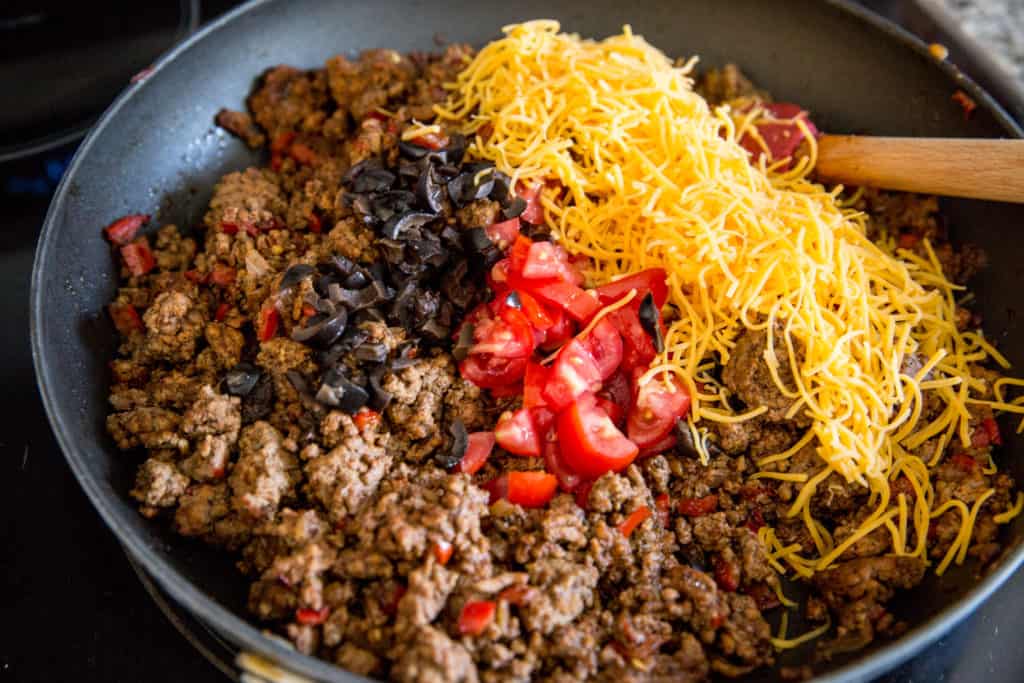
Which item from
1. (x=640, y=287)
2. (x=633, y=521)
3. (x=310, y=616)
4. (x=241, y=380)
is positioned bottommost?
(x=310, y=616)

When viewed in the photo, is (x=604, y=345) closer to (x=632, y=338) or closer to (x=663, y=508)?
(x=632, y=338)

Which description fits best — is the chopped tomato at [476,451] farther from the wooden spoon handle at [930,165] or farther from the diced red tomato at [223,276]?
the wooden spoon handle at [930,165]

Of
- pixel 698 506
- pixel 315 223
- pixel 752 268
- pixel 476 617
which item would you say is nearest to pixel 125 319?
pixel 315 223

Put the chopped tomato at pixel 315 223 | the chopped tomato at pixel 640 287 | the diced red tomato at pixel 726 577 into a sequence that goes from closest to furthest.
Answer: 1. the diced red tomato at pixel 726 577
2. the chopped tomato at pixel 640 287
3. the chopped tomato at pixel 315 223

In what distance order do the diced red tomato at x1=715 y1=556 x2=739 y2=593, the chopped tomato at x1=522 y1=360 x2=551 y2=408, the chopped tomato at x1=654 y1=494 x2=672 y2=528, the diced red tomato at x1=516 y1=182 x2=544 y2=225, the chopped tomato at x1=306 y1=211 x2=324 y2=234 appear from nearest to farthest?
the diced red tomato at x1=715 y1=556 x2=739 y2=593, the chopped tomato at x1=654 y1=494 x2=672 y2=528, the chopped tomato at x1=522 y1=360 x2=551 y2=408, the diced red tomato at x1=516 y1=182 x2=544 y2=225, the chopped tomato at x1=306 y1=211 x2=324 y2=234

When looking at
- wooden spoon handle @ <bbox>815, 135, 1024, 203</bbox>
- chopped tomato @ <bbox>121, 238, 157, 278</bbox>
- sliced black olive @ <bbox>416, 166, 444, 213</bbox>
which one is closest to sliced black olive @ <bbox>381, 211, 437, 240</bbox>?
sliced black olive @ <bbox>416, 166, 444, 213</bbox>

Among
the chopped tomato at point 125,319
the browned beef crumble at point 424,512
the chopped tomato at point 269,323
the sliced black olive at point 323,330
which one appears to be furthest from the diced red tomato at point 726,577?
the chopped tomato at point 125,319

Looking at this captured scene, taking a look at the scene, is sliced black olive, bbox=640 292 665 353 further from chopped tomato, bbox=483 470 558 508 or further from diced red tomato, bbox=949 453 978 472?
diced red tomato, bbox=949 453 978 472
